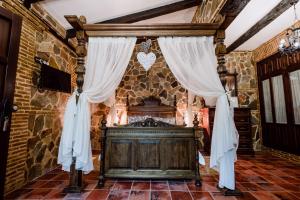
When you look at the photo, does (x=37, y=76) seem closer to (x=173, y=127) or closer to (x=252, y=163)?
(x=173, y=127)

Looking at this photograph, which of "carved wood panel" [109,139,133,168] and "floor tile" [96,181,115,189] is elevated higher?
"carved wood panel" [109,139,133,168]

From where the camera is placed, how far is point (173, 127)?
317cm

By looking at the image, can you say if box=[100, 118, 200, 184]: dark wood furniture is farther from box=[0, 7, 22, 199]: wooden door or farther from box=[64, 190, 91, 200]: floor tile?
box=[0, 7, 22, 199]: wooden door

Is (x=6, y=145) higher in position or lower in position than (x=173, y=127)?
lower

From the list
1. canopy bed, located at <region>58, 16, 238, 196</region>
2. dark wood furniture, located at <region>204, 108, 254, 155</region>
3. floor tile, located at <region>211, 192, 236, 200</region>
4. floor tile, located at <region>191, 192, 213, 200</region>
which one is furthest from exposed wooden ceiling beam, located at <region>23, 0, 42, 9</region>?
dark wood furniture, located at <region>204, 108, 254, 155</region>

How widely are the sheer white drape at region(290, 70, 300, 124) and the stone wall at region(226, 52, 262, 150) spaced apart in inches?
55.1

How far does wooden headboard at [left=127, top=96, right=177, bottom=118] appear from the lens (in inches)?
235

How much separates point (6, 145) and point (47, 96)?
154cm

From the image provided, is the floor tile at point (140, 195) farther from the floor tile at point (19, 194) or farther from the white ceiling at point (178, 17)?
the white ceiling at point (178, 17)

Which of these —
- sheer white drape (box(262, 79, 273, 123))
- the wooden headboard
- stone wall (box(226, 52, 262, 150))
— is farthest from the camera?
the wooden headboard

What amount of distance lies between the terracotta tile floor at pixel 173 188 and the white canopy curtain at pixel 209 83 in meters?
0.42

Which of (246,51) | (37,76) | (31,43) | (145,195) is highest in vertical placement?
(246,51)

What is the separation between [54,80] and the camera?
12.0ft

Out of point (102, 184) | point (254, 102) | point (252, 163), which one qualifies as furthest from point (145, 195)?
point (254, 102)
